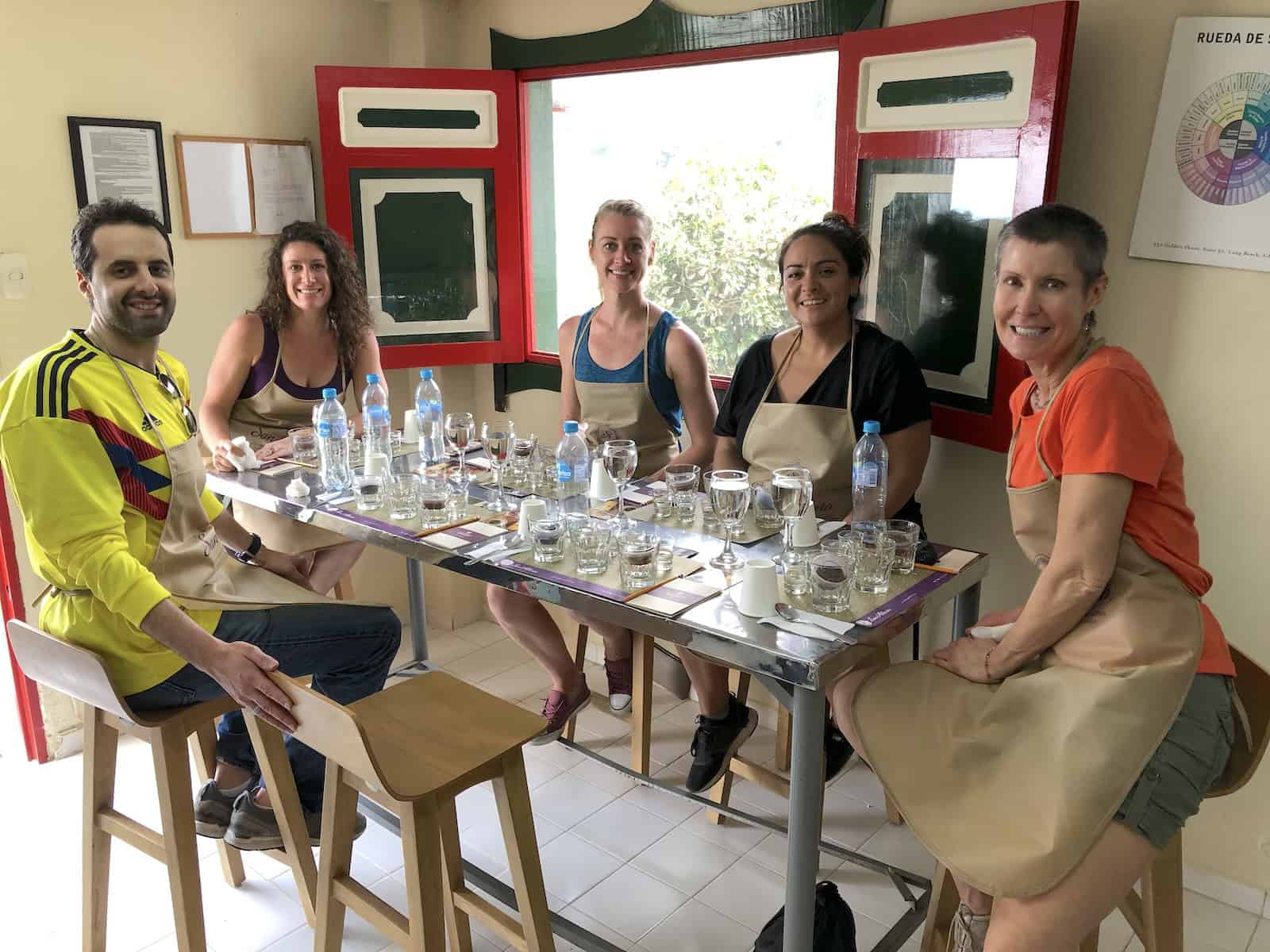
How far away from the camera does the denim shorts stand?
61.5 inches

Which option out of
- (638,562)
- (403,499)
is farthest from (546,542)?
(403,499)

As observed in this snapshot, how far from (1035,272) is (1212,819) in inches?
63.0

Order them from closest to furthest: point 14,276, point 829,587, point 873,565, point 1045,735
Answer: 1. point 1045,735
2. point 829,587
3. point 873,565
4. point 14,276

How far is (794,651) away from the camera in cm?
169

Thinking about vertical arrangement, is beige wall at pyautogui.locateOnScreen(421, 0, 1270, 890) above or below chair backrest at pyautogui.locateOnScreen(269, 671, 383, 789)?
above

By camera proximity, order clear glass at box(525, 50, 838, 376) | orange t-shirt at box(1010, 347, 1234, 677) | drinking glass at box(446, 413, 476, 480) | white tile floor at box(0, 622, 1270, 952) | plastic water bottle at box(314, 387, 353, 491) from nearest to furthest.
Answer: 1. orange t-shirt at box(1010, 347, 1234, 677)
2. white tile floor at box(0, 622, 1270, 952)
3. plastic water bottle at box(314, 387, 353, 491)
4. drinking glass at box(446, 413, 476, 480)
5. clear glass at box(525, 50, 838, 376)

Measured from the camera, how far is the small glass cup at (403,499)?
2.40 metres

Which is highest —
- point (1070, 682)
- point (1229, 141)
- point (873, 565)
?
point (1229, 141)

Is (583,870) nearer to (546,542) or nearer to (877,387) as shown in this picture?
(546,542)

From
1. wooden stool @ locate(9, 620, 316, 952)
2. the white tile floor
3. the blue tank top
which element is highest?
the blue tank top

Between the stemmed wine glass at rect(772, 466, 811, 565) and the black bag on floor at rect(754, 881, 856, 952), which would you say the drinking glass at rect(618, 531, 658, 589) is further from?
the black bag on floor at rect(754, 881, 856, 952)

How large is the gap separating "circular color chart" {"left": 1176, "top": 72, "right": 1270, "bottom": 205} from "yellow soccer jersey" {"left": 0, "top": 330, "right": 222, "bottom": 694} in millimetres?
2334

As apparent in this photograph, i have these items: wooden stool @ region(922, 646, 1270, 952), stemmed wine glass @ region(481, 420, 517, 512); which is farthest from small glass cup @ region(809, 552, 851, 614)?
stemmed wine glass @ region(481, 420, 517, 512)

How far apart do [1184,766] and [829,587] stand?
64 cm
